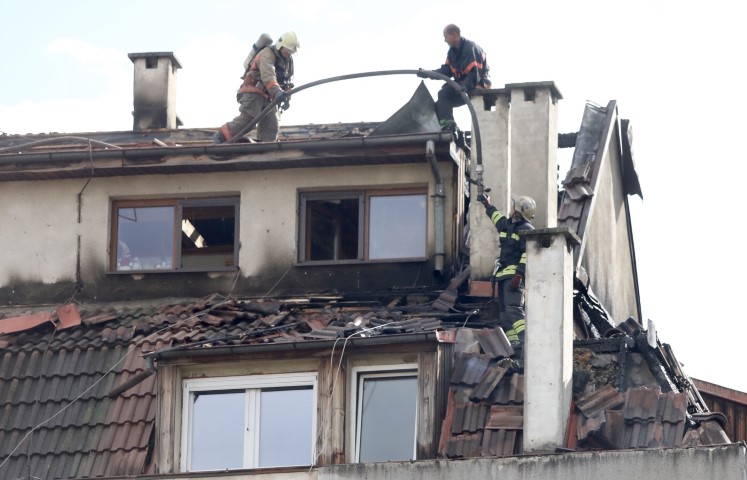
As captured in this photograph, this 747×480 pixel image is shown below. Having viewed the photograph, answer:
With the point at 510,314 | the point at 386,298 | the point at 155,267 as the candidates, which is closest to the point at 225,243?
the point at 155,267

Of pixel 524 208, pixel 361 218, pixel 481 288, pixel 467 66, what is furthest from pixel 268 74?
pixel 524 208

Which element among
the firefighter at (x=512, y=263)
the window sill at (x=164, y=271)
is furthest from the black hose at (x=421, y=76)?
the window sill at (x=164, y=271)

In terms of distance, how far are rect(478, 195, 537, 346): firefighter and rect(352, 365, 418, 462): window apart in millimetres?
1572

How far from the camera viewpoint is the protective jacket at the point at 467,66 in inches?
1095

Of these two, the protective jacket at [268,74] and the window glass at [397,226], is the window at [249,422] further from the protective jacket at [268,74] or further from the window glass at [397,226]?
the protective jacket at [268,74]

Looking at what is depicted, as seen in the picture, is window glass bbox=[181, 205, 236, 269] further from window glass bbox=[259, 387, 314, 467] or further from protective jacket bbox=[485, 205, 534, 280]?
window glass bbox=[259, 387, 314, 467]

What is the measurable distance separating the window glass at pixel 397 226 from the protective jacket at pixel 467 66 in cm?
204

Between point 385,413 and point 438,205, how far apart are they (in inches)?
162

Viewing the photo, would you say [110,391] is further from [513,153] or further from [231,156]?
[513,153]

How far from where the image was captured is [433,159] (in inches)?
1033

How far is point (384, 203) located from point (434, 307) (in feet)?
7.27

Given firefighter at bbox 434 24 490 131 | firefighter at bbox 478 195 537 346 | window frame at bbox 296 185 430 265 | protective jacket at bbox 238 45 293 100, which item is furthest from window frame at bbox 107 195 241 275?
firefighter at bbox 478 195 537 346

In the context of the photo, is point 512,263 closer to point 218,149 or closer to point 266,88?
point 218,149

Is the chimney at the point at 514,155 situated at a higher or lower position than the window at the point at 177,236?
higher
